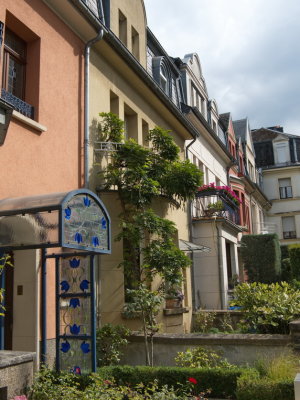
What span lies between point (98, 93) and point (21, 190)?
13.8 feet

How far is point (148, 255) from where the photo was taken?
10758 millimetres

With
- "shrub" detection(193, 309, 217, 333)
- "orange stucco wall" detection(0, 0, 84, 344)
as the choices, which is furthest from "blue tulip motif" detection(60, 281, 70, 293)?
"shrub" detection(193, 309, 217, 333)

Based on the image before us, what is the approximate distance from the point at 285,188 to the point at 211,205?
26.5m

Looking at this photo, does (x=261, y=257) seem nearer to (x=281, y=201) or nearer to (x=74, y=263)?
(x=281, y=201)

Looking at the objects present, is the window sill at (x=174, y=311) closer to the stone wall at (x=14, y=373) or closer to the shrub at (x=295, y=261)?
the stone wall at (x=14, y=373)

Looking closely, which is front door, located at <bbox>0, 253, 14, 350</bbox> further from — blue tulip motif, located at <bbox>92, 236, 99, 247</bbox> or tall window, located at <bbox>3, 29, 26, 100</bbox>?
tall window, located at <bbox>3, 29, 26, 100</bbox>

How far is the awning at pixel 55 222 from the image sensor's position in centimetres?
689

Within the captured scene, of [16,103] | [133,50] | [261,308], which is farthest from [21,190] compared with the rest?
[133,50]

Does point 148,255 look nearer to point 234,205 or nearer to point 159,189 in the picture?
point 159,189

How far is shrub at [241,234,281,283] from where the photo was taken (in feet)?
86.2

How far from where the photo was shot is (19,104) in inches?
341

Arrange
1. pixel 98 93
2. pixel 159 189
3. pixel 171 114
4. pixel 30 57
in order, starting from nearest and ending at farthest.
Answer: pixel 30 57 → pixel 98 93 → pixel 159 189 → pixel 171 114

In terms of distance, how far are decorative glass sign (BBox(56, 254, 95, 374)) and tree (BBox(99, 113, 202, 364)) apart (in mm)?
1966

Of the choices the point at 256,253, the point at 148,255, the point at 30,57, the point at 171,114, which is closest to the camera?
the point at 30,57
